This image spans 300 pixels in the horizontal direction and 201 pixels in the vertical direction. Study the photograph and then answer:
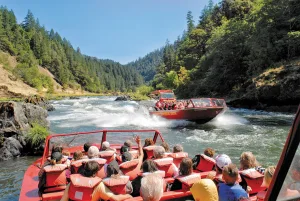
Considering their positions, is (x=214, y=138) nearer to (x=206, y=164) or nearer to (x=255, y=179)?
(x=206, y=164)

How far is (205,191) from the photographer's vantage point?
3.72 metres

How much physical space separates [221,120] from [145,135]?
7906mm

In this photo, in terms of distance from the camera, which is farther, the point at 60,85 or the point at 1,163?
the point at 60,85

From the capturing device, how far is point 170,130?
62.3 feet

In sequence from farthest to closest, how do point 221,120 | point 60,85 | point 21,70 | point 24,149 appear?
point 60,85
point 21,70
point 221,120
point 24,149

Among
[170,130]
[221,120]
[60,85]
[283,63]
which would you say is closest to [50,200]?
[170,130]

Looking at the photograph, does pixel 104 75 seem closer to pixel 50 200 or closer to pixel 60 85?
pixel 60 85

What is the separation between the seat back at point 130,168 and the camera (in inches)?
214

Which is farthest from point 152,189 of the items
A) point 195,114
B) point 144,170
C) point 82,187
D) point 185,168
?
point 195,114

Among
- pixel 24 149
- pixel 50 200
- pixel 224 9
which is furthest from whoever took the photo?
pixel 224 9

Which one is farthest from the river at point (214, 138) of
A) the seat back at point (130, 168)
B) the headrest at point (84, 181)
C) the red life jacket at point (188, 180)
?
the red life jacket at point (188, 180)

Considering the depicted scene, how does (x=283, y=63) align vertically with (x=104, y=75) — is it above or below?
below

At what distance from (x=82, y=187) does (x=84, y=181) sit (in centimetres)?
10

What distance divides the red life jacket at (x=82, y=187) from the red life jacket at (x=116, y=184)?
0.59ft
